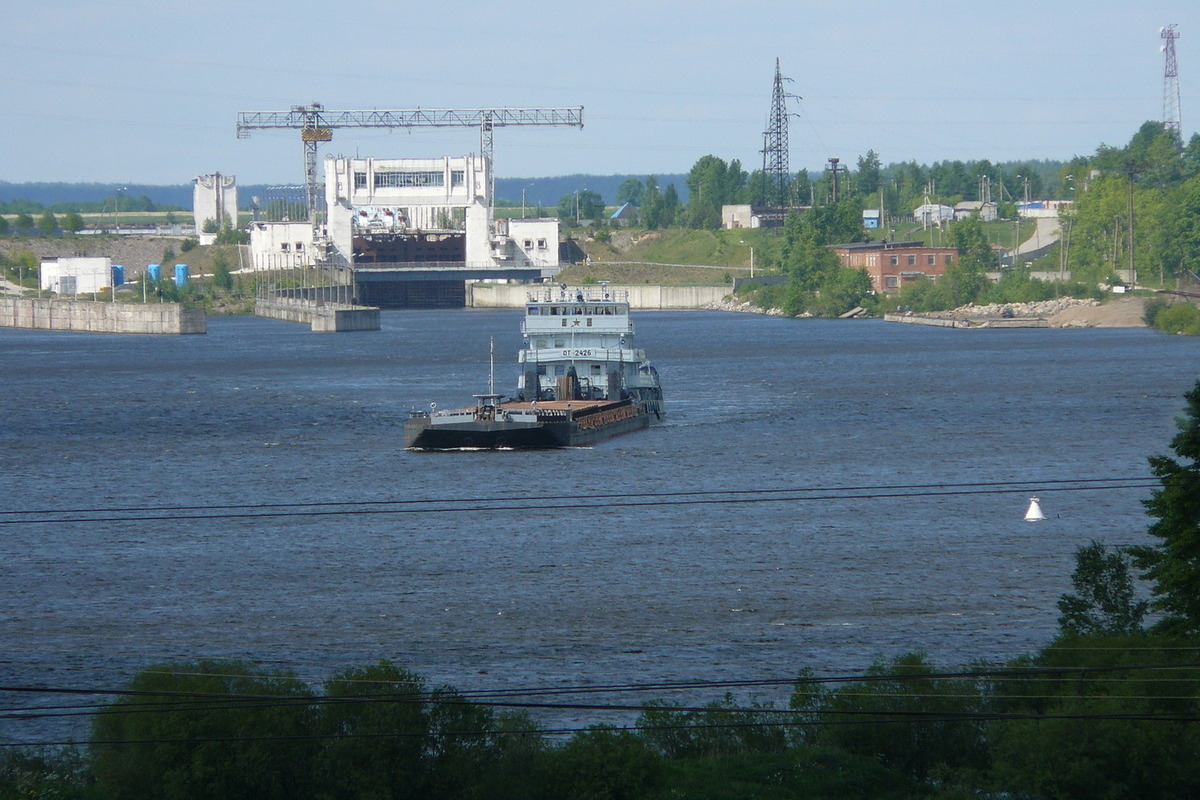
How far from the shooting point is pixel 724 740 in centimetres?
1502

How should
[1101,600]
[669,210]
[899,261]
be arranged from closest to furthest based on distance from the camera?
[1101,600], [899,261], [669,210]

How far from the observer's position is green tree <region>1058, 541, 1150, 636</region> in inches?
635

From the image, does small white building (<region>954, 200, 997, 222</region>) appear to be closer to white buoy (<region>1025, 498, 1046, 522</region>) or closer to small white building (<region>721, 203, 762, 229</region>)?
small white building (<region>721, 203, 762, 229</region>)

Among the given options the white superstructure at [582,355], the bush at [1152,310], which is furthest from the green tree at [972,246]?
the white superstructure at [582,355]

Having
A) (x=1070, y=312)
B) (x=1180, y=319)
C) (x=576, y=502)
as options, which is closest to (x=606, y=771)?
(x=576, y=502)

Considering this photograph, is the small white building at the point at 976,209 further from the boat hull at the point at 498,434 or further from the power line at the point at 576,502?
the power line at the point at 576,502

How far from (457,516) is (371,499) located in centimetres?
272

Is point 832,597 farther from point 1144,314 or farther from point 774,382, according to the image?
point 1144,314

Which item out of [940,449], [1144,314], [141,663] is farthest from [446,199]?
[141,663]

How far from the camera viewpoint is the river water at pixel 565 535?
63.8 ft

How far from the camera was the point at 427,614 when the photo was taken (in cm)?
2131

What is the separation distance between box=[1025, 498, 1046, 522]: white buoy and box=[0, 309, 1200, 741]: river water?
0.82ft

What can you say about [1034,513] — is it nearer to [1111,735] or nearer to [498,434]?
[498,434]

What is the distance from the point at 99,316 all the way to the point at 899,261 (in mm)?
56954
